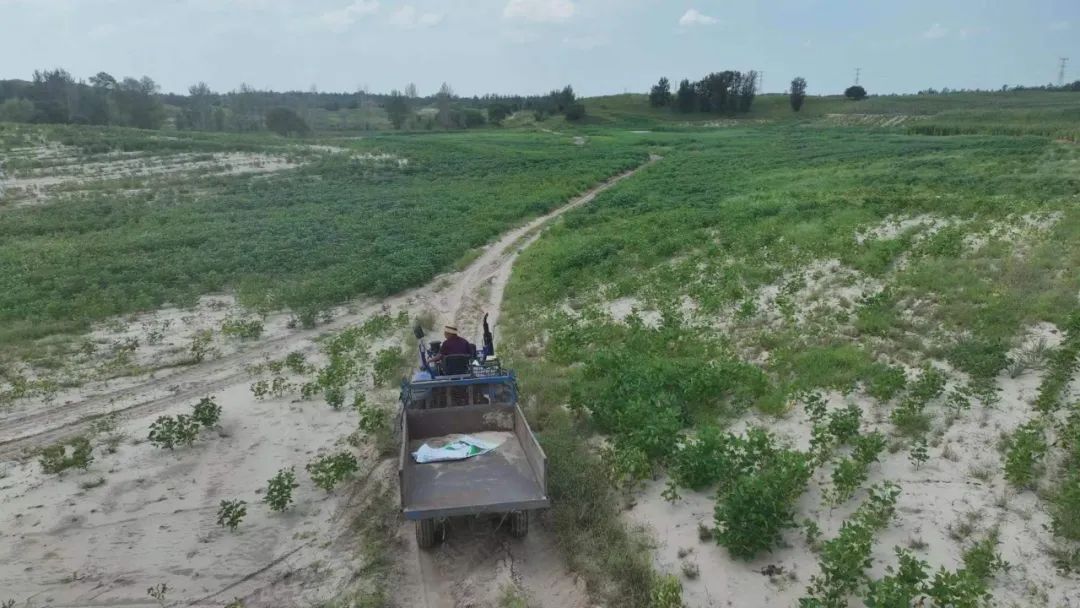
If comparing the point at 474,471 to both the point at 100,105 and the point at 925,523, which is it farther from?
the point at 100,105

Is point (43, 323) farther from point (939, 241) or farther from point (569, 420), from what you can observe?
point (939, 241)

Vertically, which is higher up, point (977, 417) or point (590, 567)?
point (977, 417)

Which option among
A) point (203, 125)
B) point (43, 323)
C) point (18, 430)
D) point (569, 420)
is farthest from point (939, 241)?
point (203, 125)

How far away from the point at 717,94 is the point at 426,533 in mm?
122817

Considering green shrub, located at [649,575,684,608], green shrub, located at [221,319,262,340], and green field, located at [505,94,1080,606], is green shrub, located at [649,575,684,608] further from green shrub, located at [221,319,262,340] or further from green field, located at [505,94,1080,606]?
green shrub, located at [221,319,262,340]

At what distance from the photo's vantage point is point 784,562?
7.57 meters

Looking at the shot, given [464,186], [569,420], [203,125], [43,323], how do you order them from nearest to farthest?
[569,420], [43,323], [464,186], [203,125]

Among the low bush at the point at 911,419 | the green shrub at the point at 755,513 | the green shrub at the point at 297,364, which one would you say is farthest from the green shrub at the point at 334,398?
the low bush at the point at 911,419

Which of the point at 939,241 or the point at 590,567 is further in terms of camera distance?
the point at 939,241

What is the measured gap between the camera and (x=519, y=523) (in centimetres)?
821

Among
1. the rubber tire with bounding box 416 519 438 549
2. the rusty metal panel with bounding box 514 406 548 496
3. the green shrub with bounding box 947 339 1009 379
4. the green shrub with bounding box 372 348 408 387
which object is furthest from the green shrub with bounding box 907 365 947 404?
the green shrub with bounding box 372 348 408 387

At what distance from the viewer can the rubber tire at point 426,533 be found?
26.2 ft

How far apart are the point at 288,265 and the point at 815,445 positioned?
18.0 m

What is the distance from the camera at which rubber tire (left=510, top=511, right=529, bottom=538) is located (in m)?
8.14
